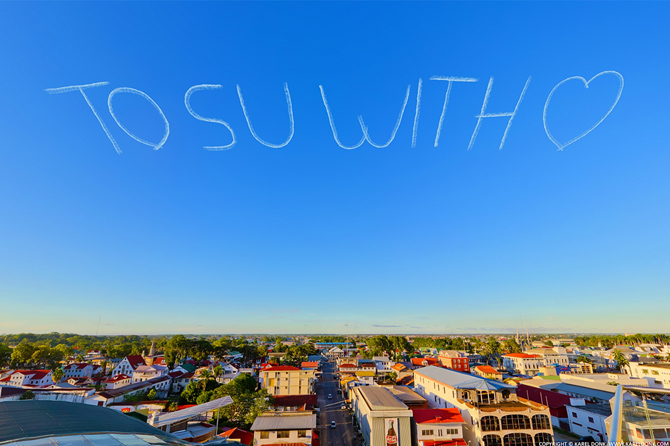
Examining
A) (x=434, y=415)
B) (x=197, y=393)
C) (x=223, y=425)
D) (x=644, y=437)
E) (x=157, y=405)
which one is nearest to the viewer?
(x=644, y=437)

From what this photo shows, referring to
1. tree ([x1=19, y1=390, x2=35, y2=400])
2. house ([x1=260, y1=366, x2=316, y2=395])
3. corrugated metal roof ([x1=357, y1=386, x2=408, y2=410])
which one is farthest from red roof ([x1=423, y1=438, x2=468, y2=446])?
tree ([x1=19, y1=390, x2=35, y2=400])

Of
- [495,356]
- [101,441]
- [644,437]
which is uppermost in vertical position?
[101,441]

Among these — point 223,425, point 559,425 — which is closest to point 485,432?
point 559,425

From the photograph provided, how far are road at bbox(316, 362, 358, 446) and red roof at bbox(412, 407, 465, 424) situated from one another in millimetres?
8696

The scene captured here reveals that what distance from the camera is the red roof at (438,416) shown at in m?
32.9

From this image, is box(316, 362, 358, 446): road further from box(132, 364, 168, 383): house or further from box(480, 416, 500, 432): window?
box(132, 364, 168, 383): house

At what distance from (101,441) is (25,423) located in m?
5.93

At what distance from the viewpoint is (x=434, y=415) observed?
113ft

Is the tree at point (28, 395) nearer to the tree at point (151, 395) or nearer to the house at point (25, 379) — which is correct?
the tree at point (151, 395)

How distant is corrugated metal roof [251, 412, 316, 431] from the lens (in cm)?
3161

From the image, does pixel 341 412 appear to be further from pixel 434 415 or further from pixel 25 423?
pixel 25 423

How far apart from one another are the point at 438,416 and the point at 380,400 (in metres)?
6.68

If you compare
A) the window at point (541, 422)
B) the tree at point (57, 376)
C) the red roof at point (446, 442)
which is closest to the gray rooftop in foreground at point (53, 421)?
the red roof at point (446, 442)

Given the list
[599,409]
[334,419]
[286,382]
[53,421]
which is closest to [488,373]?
[599,409]
